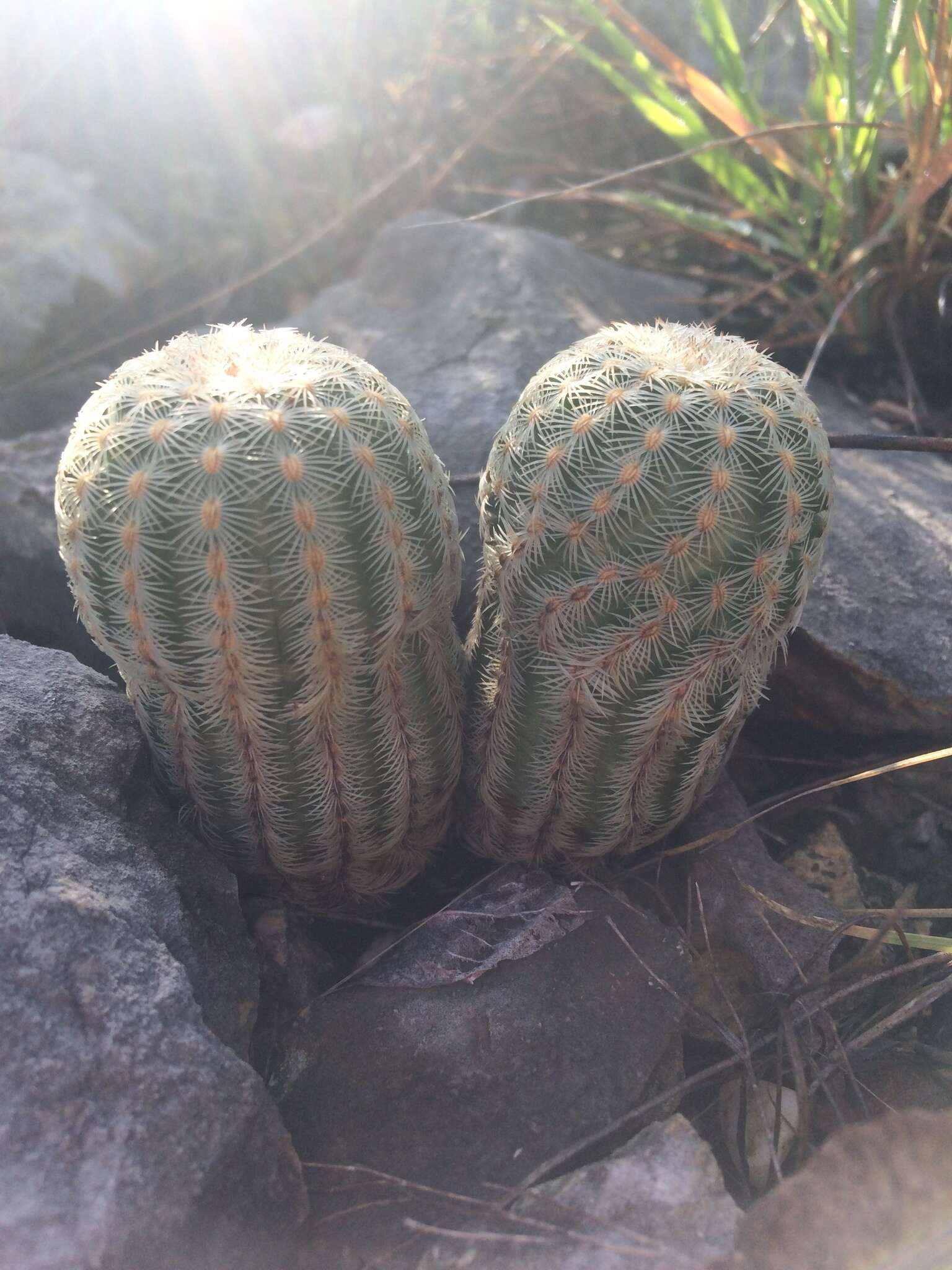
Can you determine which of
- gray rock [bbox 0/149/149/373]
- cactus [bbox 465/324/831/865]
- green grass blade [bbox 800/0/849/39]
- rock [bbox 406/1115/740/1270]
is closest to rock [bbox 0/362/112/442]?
gray rock [bbox 0/149/149/373]

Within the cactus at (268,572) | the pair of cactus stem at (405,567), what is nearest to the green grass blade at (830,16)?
the pair of cactus stem at (405,567)

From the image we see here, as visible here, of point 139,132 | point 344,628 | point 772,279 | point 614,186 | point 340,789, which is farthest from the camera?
point 139,132

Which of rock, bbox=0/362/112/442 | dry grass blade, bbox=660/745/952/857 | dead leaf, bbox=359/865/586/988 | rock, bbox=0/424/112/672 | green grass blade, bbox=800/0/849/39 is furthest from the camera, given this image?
rock, bbox=0/362/112/442

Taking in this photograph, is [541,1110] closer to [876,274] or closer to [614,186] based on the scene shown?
[876,274]

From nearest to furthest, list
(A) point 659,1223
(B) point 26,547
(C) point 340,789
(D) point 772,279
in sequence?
(A) point 659,1223 < (C) point 340,789 < (B) point 26,547 < (D) point 772,279

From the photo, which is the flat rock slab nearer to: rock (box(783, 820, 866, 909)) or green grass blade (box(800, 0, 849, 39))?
rock (box(783, 820, 866, 909))

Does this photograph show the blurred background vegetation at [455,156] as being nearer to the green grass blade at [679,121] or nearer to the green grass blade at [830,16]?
the green grass blade at [679,121]

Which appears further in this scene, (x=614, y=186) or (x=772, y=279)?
(x=614, y=186)

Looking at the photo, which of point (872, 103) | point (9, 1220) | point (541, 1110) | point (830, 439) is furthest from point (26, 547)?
point (872, 103)
